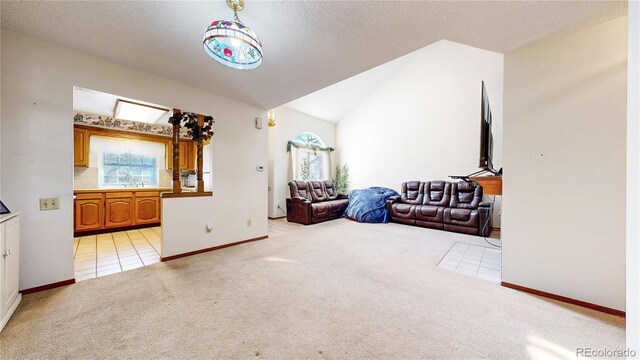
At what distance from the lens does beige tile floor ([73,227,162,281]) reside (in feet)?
7.97

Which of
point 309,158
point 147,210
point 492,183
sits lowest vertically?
point 147,210

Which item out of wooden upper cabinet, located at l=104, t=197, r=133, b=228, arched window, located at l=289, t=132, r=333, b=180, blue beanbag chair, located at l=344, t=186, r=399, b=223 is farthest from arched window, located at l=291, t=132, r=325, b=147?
wooden upper cabinet, located at l=104, t=197, r=133, b=228

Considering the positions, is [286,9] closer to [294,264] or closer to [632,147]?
[632,147]

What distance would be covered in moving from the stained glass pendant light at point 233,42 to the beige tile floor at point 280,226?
3.00 m

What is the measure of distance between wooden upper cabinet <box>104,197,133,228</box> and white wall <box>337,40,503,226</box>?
5483mm

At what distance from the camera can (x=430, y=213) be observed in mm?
4562

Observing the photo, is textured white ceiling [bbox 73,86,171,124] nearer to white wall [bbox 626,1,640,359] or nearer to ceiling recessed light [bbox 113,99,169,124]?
ceiling recessed light [bbox 113,99,169,124]

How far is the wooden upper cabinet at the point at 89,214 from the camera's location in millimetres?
3586

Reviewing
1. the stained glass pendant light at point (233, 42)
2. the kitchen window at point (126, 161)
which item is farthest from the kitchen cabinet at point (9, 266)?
the kitchen window at point (126, 161)

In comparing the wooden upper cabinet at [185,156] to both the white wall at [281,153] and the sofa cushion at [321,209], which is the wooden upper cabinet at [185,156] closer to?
the white wall at [281,153]

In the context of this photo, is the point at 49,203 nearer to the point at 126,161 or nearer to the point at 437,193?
→ the point at 126,161

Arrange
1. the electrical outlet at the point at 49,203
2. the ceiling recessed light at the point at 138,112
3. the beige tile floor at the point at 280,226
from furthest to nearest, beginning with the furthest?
the beige tile floor at the point at 280,226, the ceiling recessed light at the point at 138,112, the electrical outlet at the point at 49,203

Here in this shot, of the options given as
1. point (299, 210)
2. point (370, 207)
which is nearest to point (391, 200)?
point (370, 207)

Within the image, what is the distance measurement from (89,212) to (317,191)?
437cm
